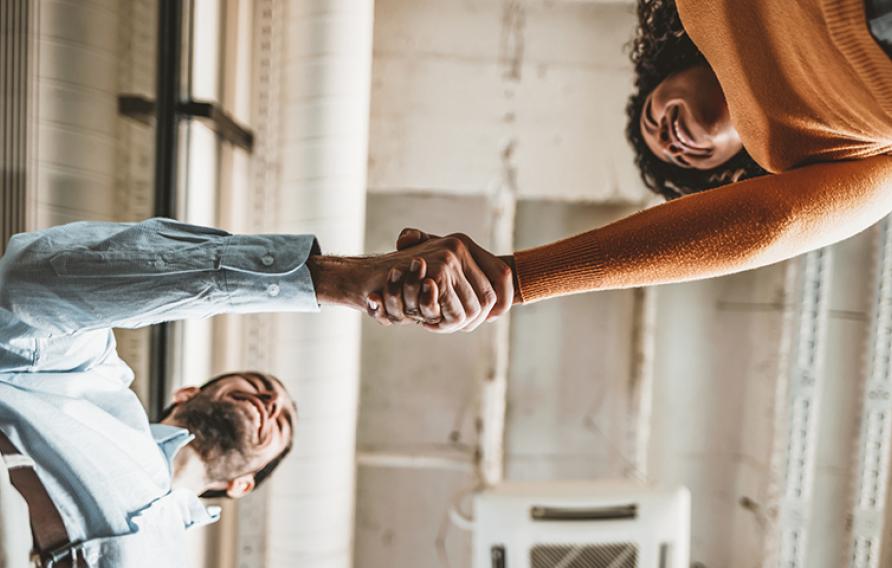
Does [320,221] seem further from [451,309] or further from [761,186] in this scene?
[761,186]

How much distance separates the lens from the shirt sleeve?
71cm

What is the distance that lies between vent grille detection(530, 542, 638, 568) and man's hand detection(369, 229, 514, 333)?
1314 mm

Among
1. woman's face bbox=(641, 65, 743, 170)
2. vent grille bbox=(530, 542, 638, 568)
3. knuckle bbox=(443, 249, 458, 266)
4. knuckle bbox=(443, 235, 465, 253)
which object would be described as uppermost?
woman's face bbox=(641, 65, 743, 170)

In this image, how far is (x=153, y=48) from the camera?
173cm

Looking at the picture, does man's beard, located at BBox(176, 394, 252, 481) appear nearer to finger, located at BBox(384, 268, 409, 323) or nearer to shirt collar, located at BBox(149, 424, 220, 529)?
shirt collar, located at BBox(149, 424, 220, 529)

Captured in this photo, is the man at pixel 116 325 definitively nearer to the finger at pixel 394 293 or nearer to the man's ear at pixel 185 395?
the finger at pixel 394 293

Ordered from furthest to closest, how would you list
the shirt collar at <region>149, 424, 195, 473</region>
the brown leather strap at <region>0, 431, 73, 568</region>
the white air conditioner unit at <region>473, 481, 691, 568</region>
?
1. the white air conditioner unit at <region>473, 481, 691, 568</region>
2. the shirt collar at <region>149, 424, 195, 473</region>
3. the brown leather strap at <region>0, 431, 73, 568</region>

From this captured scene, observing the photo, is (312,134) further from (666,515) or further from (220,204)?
(666,515)

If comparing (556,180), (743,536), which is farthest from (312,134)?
(743,536)

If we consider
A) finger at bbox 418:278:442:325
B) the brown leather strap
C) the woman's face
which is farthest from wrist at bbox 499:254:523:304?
the brown leather strap

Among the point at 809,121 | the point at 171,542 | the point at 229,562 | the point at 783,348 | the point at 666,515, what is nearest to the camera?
the point at 809,121

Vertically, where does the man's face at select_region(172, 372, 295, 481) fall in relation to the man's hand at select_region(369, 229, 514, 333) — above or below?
below

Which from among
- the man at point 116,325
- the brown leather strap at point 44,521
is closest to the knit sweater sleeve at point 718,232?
the man at point 116,325

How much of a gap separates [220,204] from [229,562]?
133 centimetres
